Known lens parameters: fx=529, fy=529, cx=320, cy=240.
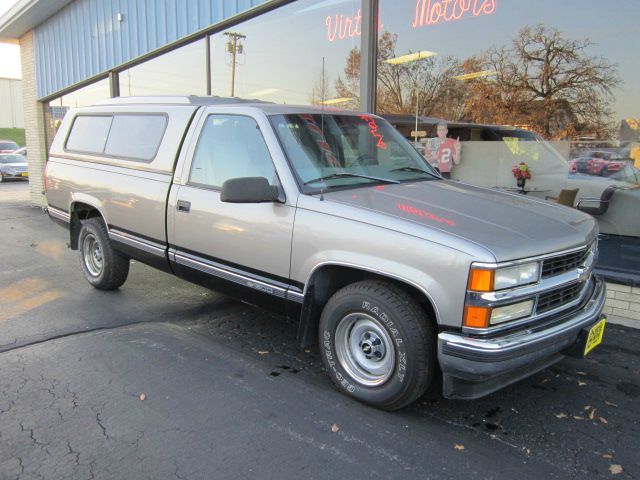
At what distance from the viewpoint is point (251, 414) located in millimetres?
3254

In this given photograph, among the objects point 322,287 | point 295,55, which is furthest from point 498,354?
point 295,55

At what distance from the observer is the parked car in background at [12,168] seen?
22.7m

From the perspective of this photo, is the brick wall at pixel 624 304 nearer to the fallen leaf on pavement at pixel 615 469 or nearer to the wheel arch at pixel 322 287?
the fallen leaf on pavement at pixel 615 469

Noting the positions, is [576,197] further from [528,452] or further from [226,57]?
[226,57]

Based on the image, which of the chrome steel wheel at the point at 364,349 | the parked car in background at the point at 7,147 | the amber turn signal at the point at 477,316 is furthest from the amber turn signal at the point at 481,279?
the parked car in background at the point at 7,147

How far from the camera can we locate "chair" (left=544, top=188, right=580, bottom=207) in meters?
6.12

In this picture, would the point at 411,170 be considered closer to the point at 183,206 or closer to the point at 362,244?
the point at 362,244

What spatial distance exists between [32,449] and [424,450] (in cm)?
213

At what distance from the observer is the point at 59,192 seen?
606 cm

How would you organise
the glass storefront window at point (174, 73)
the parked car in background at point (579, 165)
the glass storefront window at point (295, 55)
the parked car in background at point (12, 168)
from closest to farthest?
the parked car in background at point (579, 165) → the glass storefront window at point (295, 55) → the glass storefront window at point (174, 73) → the parked car in background at point (12, 168)

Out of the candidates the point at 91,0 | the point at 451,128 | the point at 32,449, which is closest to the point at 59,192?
the point at 32,449

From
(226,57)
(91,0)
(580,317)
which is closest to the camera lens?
(580,317)

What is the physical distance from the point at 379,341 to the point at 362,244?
0.63m

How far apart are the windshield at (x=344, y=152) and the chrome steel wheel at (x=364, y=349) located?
3.09ft
